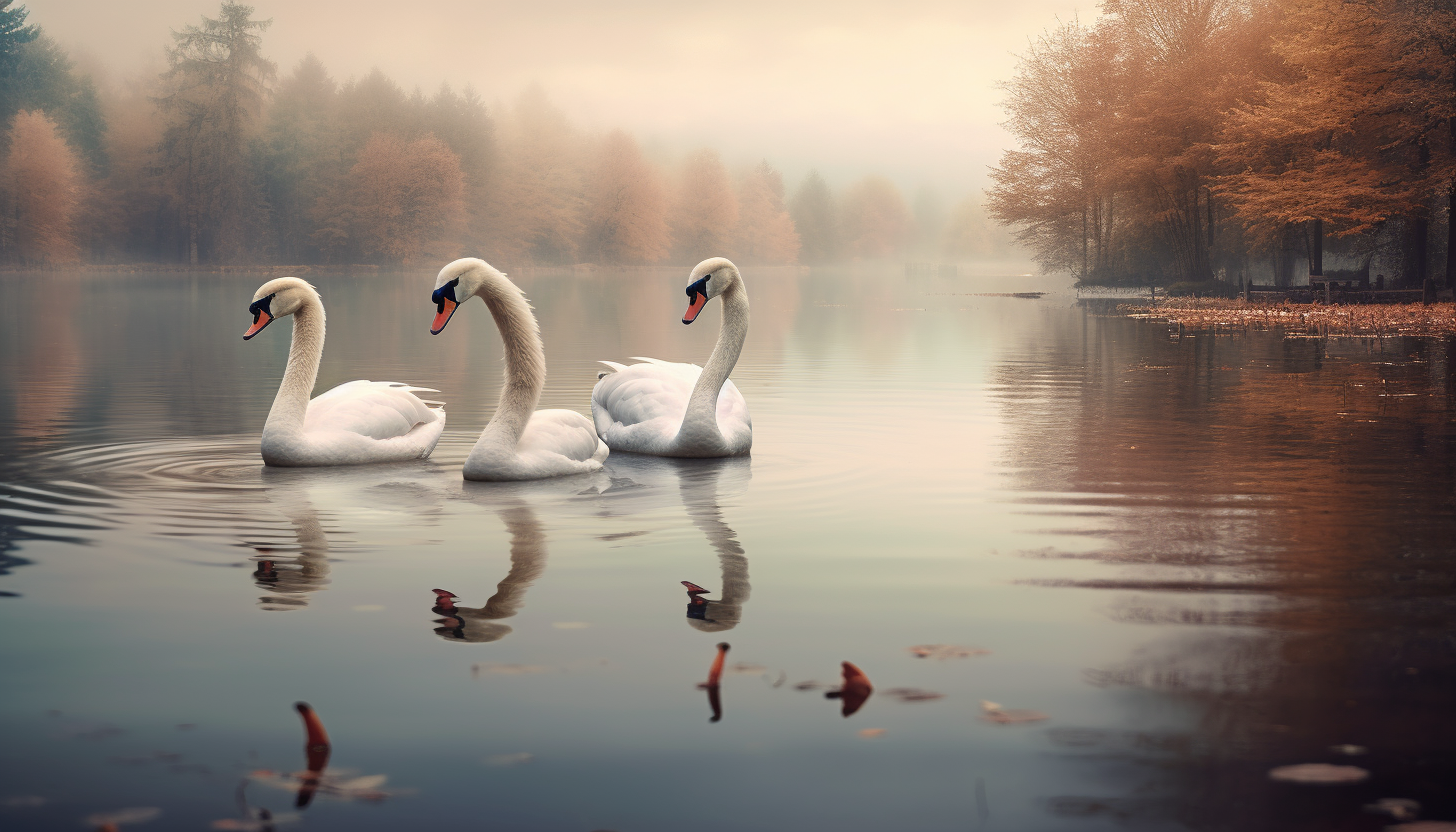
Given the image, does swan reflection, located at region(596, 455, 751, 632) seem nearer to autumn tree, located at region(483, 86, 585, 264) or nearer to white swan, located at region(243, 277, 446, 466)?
white swan, located at region(243, 277, 446, 466)

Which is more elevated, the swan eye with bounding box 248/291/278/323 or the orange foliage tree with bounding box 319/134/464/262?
the orange foliage tree with bounding box 319/134/464/262

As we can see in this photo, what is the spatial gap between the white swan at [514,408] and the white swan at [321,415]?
1217mm

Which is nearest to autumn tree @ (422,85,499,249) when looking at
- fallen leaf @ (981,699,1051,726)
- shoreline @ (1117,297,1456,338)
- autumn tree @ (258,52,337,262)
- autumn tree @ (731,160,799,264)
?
autumn tree @ (258,52,337,262)

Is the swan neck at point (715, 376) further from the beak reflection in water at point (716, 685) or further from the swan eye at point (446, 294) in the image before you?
the beak reflection in water at point (716, 685)

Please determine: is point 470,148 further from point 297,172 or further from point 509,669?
point 509,669

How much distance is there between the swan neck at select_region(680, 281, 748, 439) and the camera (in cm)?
1182

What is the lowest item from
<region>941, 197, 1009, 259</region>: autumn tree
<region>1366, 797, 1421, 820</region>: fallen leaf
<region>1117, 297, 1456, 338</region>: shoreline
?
<region>1366, 797, 1421, 820</region>: fallen leaf

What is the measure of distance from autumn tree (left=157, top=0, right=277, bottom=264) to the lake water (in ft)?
261

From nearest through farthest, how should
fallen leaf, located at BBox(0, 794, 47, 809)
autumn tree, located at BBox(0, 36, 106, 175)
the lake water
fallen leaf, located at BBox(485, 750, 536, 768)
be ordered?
fallen leaf, located at BBox(0, 794, 47, 809) → the lake water → fallen leaf, located at BBox(485, 750, 536, 768) → autumn tree, located at BBox(0, 36, 106, 175)

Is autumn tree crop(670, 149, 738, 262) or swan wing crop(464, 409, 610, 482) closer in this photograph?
swan wing crop(464, 409, 610, 482)

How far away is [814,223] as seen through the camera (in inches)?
7151

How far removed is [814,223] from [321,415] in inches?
6785

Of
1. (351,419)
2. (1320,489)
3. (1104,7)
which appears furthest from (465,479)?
(1104,7)

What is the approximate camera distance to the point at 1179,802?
4164mm
